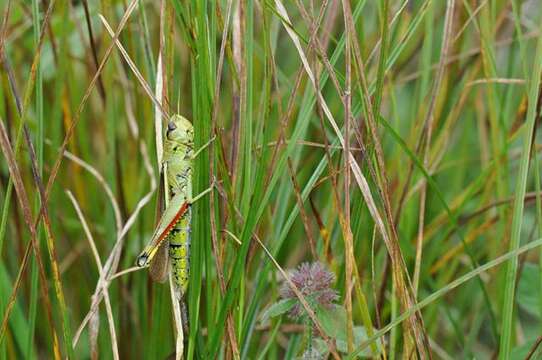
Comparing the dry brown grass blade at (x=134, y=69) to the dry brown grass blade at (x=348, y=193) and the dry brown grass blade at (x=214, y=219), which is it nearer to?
the dry brown grass blade at (x=214, y=219)

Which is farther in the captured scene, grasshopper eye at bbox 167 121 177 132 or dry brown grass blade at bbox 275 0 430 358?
grasshopper eye at bbox 167 121 177 132

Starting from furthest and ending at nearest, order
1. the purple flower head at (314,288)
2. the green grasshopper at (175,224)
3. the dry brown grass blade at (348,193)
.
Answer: the green grasshopper at (175,224) < the purple flower head at (314,288) < the dry brown grass blade at (348,193)

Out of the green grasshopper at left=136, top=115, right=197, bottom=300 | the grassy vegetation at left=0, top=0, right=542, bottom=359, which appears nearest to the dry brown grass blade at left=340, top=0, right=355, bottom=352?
the grassy vegetation at left=0, top=0, right=542, bottom=359

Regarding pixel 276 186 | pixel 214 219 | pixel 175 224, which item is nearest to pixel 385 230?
pixel 214 219

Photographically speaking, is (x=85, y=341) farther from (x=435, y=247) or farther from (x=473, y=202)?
(x=473, y=202)

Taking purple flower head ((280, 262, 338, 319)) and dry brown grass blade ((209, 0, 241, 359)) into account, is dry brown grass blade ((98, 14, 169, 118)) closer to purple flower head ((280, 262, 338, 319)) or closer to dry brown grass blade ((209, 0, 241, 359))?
dry brown grass blade ((209, 0, 241, 359))

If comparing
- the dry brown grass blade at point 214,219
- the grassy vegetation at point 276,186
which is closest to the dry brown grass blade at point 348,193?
the grassy vegetation at point 276,186

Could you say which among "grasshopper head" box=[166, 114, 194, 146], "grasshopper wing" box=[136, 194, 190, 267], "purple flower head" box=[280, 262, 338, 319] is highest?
"grasshopper head" box=[166, 114, 194, 146]
